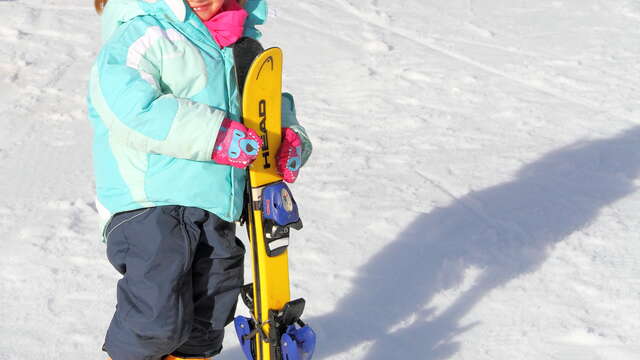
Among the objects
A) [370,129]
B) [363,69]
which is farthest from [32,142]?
[363,69]

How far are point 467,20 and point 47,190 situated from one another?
15.5ft

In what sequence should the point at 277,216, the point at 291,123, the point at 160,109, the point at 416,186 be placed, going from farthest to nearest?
the point at 416,186
the point at 291,123
the point at 277,216
the point at 160,109

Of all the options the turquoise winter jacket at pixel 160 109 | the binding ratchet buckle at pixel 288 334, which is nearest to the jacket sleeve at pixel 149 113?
the turquoise winter jacket at pixel 160 109

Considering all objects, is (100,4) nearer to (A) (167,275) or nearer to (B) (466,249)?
(A) (167,275)

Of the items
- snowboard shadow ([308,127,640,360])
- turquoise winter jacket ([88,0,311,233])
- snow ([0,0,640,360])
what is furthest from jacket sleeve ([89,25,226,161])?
snowboard shadow ([308,127,640,360])

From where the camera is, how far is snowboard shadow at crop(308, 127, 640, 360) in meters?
3.71

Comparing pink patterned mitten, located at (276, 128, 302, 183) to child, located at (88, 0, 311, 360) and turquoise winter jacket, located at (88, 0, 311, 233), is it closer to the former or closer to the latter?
child, located at (88, 0, 311, 360)

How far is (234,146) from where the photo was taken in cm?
244

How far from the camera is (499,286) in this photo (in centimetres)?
410

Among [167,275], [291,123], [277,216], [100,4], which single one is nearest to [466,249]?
[291,123]

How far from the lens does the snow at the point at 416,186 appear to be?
3.74 meters

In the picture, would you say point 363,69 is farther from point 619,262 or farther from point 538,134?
point 619,262

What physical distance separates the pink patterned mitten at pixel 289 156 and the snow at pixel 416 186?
1.04 meters

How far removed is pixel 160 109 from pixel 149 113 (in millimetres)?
33
